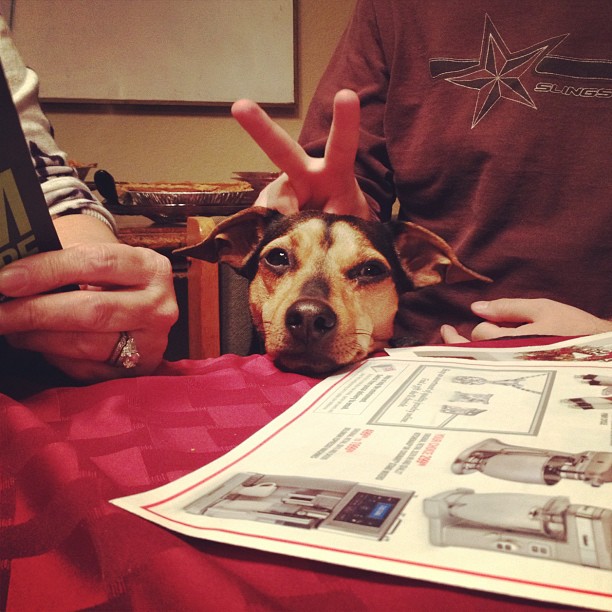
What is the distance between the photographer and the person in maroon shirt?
1.12 metres

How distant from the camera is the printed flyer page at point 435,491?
296mm

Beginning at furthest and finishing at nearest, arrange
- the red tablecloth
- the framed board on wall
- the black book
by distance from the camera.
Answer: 1. the framed board on wall
2. the black book
3. the red tablecloth

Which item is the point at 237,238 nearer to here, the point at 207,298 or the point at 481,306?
the point at 207,298

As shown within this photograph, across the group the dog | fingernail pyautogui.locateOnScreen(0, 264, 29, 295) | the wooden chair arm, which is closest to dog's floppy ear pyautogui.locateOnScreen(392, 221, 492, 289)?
the dog

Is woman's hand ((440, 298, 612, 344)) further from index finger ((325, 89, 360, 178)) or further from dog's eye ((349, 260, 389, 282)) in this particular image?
index finger ((325, 89, 360, 178))

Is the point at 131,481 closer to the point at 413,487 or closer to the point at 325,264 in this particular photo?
the point at 413,487

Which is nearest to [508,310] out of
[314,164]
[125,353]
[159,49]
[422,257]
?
[422,257]

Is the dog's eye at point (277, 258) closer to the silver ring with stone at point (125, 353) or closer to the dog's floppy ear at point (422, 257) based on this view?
the dog's floppy ear at point (422, 257)

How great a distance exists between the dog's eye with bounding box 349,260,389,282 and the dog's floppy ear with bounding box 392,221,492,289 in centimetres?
11

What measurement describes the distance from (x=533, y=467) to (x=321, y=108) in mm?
→ 1093

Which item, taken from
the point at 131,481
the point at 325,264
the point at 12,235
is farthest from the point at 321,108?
the point at 131,481

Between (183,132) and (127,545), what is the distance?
88.5 inches

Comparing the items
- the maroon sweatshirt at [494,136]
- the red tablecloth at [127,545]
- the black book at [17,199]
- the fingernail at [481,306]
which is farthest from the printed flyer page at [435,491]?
the maroon sweatshirt at [494,136]

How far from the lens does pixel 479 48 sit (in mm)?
1246
